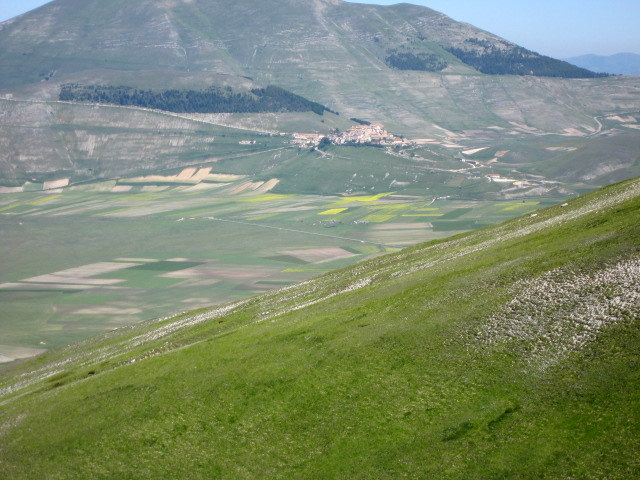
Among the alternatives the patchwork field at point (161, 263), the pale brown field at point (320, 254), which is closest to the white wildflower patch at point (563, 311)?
the patchwork field at point (161, 263)

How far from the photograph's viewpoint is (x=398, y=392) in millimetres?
36562

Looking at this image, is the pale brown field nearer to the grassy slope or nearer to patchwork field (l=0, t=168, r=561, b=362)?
patchwork field (l=0, t=168, r=561, b=362)

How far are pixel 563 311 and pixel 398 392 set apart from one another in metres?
10.6

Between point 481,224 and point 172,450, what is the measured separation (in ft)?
483

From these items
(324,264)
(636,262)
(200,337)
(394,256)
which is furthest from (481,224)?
(636,262)

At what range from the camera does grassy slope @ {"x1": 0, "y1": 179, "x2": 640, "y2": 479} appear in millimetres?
30719

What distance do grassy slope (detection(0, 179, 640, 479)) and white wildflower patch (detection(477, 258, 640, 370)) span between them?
115 millimetres

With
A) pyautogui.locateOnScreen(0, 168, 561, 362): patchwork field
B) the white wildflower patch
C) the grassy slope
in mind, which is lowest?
pyautogui.locateOnScreen(0, 168, 561, 362): patchwork field

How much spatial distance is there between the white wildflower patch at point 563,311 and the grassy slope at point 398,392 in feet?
0.38

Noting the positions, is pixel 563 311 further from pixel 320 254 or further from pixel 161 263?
pixel 161 263

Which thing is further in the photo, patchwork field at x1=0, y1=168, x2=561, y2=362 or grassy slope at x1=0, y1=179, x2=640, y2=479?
patchwork field at x1=0, y1=168, x2=561, y2=362

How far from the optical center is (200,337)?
61.3 metres

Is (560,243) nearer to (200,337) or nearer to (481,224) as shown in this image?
(200,337)

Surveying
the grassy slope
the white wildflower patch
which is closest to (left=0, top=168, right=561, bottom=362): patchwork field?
the grassy slope
